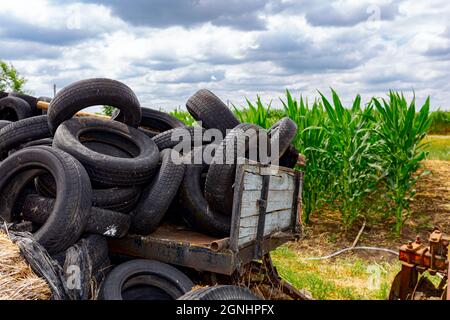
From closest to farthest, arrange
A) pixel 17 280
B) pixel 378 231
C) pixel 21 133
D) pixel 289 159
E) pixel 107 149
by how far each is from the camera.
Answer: pixel 17 280, pixel 107 149, pixel 21 133, pixel 289 159, pixel 378 231

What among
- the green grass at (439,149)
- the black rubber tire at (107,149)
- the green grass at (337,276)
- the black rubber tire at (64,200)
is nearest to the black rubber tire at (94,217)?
the black rubber tire at (64,200)

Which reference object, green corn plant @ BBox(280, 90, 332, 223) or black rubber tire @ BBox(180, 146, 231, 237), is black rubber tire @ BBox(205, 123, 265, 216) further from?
green corn plant @ BBox(280, 90, 332, 223)

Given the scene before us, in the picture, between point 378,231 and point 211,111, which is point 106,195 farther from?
point 378,231

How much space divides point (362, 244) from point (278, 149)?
4519 mm

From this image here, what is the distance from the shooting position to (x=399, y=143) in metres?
8.14

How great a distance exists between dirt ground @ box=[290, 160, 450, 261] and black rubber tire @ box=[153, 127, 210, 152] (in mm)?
3847

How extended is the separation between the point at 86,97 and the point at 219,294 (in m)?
2.50

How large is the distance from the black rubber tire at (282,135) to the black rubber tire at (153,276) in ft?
4.91

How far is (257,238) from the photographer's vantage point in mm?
3971

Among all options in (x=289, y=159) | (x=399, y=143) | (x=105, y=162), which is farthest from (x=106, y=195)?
(x=399, y=143)

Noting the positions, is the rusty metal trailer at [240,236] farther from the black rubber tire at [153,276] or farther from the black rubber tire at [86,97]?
the black rubber tire at [86,97]

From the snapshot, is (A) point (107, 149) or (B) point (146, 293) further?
(A) point (107, 149)
